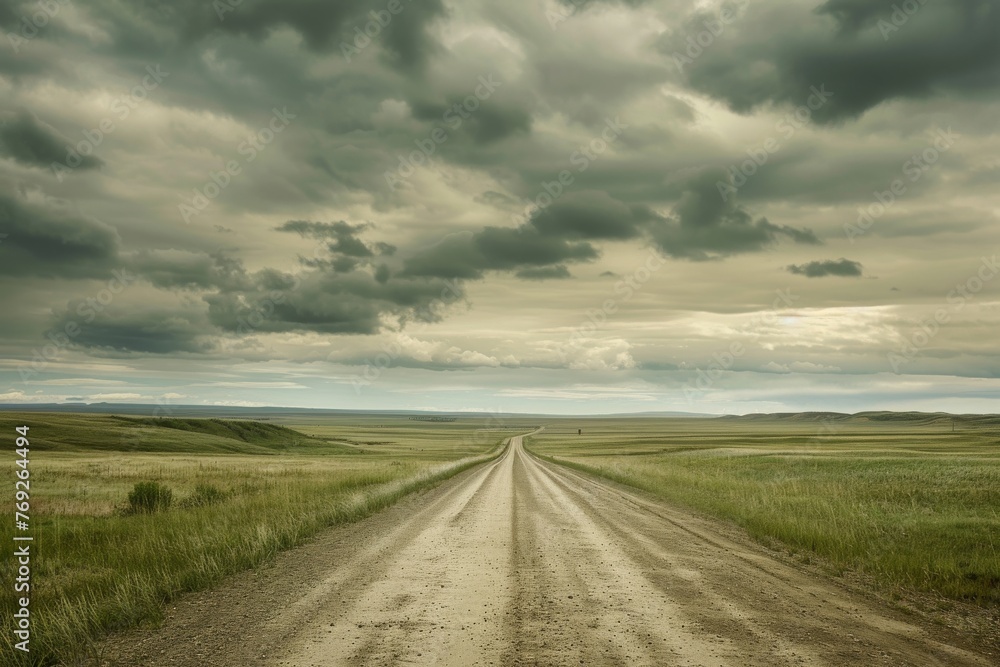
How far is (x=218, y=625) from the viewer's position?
25.8 feet

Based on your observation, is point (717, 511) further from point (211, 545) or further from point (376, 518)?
point (211, 545)

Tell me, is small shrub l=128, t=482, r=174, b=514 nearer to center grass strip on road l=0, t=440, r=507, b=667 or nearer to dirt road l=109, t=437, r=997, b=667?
center grass strip on road l=0, t=440, r=507, b=667

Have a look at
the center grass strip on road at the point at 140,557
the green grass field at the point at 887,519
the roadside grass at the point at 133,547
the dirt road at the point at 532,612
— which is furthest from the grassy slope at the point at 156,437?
the dirt road at the point at 532,612

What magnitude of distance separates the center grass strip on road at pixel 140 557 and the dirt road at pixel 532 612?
0.58 metres

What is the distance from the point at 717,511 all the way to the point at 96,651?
17701 mm

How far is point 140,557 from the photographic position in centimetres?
1171

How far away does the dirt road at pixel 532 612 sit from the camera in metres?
6.71

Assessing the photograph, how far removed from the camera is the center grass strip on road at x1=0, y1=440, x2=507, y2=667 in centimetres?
760

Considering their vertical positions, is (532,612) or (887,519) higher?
(532,612)

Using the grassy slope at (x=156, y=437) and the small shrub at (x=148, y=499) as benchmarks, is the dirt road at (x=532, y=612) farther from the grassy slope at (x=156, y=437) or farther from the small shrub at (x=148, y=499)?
the grassy slope at (x=156, y=437)

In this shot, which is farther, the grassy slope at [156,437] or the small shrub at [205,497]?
the grassy slope at [156,437]

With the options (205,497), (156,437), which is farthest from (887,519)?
(156,437)

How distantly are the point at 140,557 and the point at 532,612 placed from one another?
8.43m

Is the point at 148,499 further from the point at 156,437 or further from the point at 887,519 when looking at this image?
the point at 156,437
